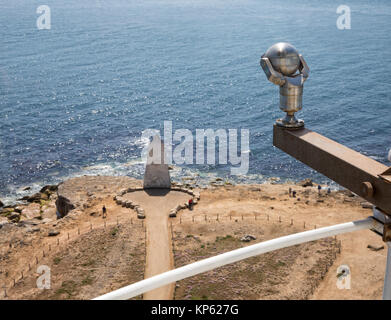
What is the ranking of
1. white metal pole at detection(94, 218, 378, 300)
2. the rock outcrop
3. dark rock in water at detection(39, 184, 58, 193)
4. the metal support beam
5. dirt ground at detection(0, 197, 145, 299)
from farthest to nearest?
dark rock in water at detection(39, 184, 58, 193) < the rock outcrop < dirt ground at detection(0, 197, 145, 299) < the metal support beam < white metal pole at detection(94, 218, 378, 300)

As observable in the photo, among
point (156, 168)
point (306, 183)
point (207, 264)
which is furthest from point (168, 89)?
point (207, 264)

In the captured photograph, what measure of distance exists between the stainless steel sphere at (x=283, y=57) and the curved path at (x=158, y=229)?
2440 centimetres

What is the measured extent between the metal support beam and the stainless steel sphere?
1.31 metres

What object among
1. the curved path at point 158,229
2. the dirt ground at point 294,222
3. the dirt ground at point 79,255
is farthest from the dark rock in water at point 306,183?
the dirt ground at point 79,255

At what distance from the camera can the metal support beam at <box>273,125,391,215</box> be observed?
26.5ft

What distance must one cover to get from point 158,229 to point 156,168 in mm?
8396

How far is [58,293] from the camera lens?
1328 inches

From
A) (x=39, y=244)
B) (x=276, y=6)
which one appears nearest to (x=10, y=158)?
(x=39, y=244)

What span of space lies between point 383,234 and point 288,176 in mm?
59363

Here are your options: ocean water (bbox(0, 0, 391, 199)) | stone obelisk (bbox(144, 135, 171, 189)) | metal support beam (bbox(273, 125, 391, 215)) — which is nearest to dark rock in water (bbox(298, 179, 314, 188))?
ocean water (bbox(0, 0, 391, 199))

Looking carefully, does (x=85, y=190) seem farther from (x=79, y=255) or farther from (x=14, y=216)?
(x=79, y=255)

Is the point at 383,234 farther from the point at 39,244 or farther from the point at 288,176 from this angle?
the point at 288,176

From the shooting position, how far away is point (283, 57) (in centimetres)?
967

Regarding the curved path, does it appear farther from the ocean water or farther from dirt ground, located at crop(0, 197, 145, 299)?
the ocean water
